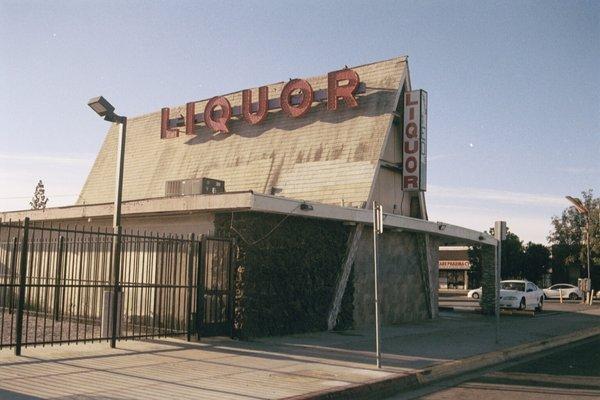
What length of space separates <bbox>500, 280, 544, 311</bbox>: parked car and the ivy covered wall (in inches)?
556

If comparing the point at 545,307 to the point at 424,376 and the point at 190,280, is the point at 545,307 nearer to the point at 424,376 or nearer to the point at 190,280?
the point at 424,376

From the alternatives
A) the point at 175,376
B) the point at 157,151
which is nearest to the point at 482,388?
the point at 175,376

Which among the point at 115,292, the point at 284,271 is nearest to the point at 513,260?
the point at 284,271

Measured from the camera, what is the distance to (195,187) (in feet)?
57.7

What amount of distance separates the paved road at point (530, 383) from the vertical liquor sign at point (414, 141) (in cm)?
866

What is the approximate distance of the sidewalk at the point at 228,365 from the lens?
8.24 metres

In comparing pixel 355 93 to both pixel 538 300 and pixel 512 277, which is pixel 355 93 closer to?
pixel 538 300

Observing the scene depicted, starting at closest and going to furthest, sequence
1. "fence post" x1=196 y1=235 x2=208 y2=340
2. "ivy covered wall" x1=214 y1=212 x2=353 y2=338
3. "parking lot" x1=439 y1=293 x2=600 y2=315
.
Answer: "fence post" x1=196 y1=235 x2=208 y2=340 < "ivy covered wall" x1=214 y1=212 x2=353 y2=338 < "parking lot" x1=439 y1=293 x2=600 y2=315

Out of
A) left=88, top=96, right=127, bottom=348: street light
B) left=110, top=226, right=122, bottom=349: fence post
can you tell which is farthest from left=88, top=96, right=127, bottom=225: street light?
left=110, top=226, right=122, bottom=349: fence post

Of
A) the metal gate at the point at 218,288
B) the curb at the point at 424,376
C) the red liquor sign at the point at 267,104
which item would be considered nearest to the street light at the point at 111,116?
the metal gate at the point at 218,288

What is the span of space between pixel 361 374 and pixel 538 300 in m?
22.9

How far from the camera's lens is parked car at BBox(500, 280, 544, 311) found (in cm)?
2858

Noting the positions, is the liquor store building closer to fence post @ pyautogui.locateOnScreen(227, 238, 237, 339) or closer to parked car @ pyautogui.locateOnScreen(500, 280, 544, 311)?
fence post @ pyautogui.locateOnScreen(227, 238, 237, 339)

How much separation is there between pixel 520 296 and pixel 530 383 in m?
19.5
